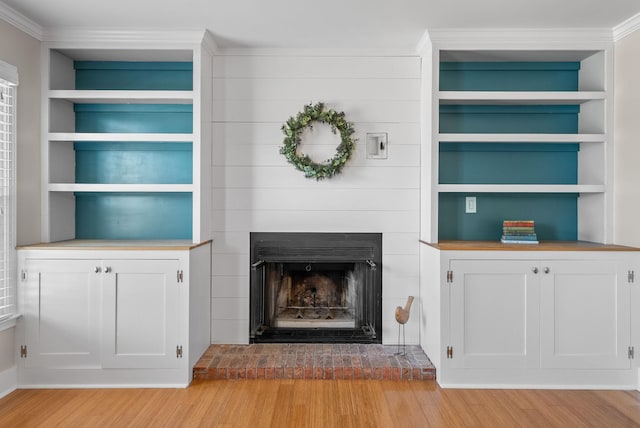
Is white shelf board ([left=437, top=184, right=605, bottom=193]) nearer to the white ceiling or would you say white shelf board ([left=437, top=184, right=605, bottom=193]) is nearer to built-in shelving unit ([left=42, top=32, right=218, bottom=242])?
the white ceiling

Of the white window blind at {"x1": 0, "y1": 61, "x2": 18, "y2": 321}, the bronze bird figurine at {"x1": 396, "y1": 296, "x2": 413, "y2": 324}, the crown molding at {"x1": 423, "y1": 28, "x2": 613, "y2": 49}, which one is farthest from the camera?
the bronze bird figurine at {"x1": 396, "y1": 296, "x2": 413, "y2": 324}

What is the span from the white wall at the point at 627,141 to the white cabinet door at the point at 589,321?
359mm

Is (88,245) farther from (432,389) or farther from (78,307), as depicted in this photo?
(432,389)

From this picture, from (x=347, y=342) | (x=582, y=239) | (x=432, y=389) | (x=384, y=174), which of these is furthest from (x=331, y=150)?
(x=582, y=239)

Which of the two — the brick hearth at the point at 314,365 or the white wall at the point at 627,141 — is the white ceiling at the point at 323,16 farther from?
the brick hearth at the point at 314,365

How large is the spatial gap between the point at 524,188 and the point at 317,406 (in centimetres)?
218

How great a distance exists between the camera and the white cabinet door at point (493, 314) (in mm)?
3141

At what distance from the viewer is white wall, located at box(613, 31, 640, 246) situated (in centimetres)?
320

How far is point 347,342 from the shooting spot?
3.78 metres

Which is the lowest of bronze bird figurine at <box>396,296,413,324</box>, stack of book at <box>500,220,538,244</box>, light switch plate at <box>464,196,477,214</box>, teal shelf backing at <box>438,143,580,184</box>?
bronze bird figurine at <box>396,296,413,324</box>

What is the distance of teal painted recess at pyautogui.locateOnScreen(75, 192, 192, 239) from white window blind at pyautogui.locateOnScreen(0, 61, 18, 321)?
2.32 feet

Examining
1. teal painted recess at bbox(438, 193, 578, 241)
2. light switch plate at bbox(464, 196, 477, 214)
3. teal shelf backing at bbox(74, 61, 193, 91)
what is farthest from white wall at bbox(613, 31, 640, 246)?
teal shelf backing at bbox(74, 61, 193, 91)

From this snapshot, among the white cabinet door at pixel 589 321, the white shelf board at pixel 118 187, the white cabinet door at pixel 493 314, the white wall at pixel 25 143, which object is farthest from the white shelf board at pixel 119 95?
the white cabinet door at pixel 589 321

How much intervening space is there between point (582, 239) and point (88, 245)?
12.7 ft
